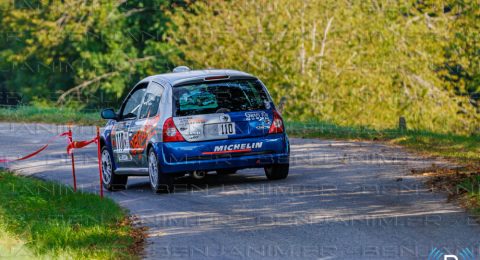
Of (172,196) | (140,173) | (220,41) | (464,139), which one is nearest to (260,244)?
(172,196)

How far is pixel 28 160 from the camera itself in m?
21.7

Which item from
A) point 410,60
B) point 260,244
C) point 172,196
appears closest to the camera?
point 260,244

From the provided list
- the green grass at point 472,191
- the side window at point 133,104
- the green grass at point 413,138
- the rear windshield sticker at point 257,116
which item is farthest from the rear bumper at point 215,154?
the green grass at point 413,138

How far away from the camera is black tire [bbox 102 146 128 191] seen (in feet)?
53.9

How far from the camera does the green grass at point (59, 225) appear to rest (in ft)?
32.1

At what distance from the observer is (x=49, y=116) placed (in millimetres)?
34562

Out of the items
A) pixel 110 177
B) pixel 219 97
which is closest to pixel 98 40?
A: pixel 110 177

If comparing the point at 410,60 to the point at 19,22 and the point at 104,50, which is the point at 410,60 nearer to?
the point at 104,50

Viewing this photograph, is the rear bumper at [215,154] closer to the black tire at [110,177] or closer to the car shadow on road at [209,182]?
the car shadow on road at [209,182]

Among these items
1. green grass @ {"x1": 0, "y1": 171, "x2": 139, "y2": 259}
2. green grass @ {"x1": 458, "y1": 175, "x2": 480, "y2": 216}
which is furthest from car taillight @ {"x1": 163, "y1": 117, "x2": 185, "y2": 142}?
green grass @ {"x1": 458, "y1": 175, "x2": 480, "y2": 216}

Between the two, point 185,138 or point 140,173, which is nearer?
point 185,138

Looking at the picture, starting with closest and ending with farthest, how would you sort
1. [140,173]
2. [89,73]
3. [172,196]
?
1. [172,196]
2. [140,173]
3. [89,73]

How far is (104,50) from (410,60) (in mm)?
18131

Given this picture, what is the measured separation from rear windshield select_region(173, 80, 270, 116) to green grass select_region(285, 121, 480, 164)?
3854 mm
